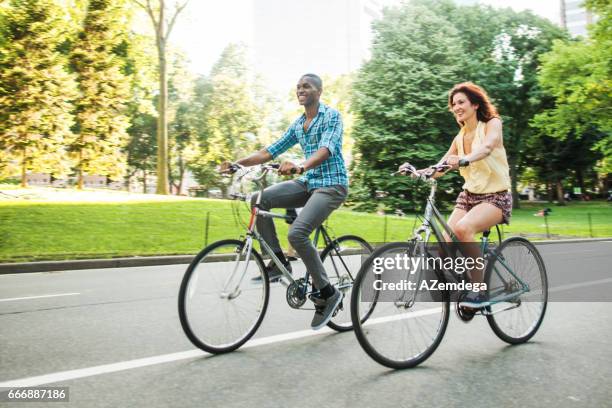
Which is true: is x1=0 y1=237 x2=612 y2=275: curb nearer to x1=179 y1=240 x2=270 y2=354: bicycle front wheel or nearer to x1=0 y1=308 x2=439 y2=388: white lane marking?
x1=0 y1=308 x2=439 y2=388: white lane marking

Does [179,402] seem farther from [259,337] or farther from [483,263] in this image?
[483,263]

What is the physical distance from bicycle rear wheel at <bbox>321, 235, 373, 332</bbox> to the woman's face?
1400mm

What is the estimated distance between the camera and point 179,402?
120 inches

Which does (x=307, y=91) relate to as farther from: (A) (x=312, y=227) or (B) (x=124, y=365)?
(B) (x=124, y=365)

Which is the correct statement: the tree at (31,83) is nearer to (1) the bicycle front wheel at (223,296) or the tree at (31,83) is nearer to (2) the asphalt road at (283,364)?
(2) the asphalt road at (283,364)

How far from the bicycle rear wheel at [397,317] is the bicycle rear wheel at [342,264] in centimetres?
81

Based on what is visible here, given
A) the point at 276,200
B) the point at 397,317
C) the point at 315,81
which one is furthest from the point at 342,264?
the point at 315,81

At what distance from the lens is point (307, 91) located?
4.43 meters

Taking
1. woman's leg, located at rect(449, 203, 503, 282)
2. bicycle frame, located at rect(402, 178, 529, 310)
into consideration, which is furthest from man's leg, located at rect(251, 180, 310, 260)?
woman's leg, located at rect(449, 203, 503, 282)

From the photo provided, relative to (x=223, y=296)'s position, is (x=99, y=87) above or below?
above

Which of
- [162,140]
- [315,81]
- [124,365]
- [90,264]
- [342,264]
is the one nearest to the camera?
[124,365]

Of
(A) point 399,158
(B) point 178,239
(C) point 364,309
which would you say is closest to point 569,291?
(C) point 364,309

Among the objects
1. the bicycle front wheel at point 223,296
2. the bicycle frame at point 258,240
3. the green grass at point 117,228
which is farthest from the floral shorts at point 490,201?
the green grass at point 117,228

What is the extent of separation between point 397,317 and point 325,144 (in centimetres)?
146
